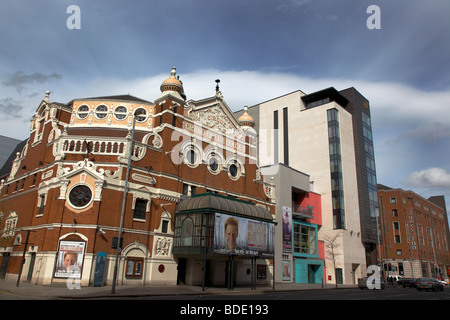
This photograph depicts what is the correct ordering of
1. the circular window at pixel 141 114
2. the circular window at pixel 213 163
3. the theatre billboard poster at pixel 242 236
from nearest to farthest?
1. the theatre billboard poster at pixel 242 236
2. the circular window at pixel 141 114
3. the circular window at pixel 213 163

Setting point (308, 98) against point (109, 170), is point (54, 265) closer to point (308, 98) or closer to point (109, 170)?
point (109, 170)

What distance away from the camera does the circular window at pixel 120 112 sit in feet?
120

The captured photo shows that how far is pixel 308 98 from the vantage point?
64188 mm

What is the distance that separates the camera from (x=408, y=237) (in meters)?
77.9

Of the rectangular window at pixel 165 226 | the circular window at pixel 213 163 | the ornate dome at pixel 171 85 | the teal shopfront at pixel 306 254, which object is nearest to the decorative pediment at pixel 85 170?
the rectangular window at pixel 165 226

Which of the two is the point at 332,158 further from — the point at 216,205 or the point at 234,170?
the point at 216,205

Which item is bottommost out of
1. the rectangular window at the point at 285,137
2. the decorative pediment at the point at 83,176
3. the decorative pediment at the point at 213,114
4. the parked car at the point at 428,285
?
the parked car at the point at 428,285

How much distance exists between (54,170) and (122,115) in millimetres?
9776

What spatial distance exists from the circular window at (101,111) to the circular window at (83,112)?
1.04m

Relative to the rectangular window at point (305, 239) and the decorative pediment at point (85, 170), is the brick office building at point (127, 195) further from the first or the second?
the rectangular window at point (305, 239)

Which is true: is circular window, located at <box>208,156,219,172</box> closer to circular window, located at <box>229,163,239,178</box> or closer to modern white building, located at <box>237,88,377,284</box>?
circular window, located at <box>229,163,239,178</box>

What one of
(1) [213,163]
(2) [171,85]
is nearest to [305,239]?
(1) [213,163]
